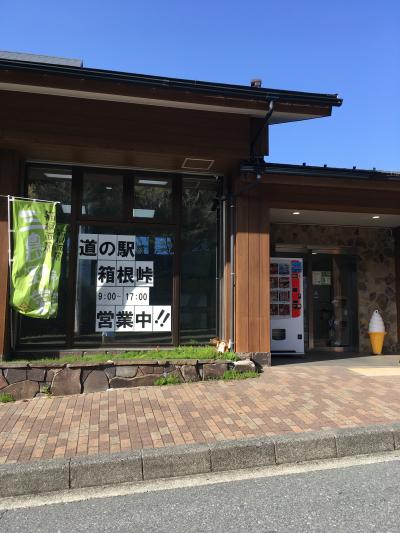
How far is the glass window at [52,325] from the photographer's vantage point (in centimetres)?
767

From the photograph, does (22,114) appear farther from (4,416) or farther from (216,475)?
(216,475)

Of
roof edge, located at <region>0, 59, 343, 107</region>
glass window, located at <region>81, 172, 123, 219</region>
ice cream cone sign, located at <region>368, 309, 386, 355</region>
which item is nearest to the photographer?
roof edge, located at <region>0, 59, 343, 107</region>

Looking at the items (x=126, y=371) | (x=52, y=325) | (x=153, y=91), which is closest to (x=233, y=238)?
(x=153, y=91)

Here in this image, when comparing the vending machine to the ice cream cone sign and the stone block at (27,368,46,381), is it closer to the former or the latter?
the ice cream cone sign

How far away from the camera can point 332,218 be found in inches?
393

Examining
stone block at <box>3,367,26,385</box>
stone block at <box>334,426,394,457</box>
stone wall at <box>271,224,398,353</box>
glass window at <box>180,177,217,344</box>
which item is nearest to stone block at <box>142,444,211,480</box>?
stone block at <box>334,426,394,457</box>

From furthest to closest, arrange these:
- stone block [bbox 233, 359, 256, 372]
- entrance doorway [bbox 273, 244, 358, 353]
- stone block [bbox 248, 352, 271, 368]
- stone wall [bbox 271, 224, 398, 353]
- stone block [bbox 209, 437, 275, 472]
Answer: entrance doorway [bbox 273, 244, 358, 353], stone wall [bbox 271, 224, 398, 353], stone block [bbox 248, 352, 271, 368], stone block [bbox 233, 359, 256, 372], stone block [bbox 209, 437, 275, 472]

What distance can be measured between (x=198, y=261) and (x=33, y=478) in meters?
5.18

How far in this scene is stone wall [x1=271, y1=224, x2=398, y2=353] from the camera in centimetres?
1077

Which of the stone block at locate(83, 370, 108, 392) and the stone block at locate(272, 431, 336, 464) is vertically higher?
the stone block at locate(83, 370, 108, 392)

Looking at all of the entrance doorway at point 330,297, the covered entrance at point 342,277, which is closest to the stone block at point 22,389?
the covered entrance at point 342,277

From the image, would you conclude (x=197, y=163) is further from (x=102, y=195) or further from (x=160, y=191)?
(x=102, y=195)

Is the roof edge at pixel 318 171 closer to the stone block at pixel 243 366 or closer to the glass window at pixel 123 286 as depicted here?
the glass window at pixel 123 286

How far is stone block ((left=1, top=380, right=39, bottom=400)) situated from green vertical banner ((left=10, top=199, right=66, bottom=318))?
3.81ft
